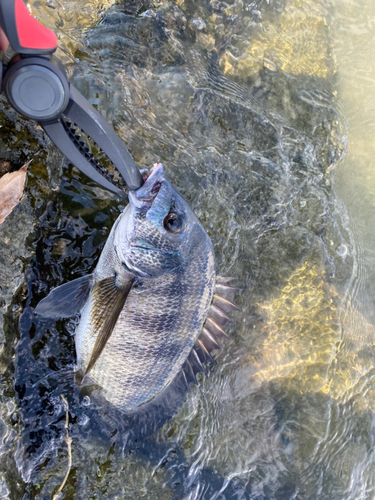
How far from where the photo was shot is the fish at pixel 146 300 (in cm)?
265

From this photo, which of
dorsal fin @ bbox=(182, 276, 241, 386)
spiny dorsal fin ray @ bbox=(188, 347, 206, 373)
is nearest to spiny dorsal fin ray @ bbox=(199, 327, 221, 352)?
dorsal fin @ bbox=(182, 276, 241, 386)

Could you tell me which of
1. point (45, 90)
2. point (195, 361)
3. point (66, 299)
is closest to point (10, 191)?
point (66, 299)

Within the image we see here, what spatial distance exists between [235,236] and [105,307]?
1668mm

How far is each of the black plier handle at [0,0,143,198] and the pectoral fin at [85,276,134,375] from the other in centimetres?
95

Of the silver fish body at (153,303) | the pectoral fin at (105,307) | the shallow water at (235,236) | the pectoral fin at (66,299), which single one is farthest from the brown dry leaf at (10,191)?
the pectoral fin at (105,307)

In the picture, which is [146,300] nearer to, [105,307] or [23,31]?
[105,307]

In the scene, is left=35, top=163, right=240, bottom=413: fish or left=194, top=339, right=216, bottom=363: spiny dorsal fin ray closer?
left=35, top=163, right=240, bottom=413: fish

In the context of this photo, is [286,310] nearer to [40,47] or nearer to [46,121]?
[46,121]

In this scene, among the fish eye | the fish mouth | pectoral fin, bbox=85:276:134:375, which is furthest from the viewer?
pectoral fin, bbox=85:276:134:375

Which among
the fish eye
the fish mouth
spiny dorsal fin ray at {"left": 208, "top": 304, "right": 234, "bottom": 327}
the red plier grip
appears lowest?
spiny dorsal fin ray at {"left": 208, "top": 304, "right": 234, "bottom": 327}

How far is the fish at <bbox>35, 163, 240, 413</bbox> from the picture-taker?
104 inches

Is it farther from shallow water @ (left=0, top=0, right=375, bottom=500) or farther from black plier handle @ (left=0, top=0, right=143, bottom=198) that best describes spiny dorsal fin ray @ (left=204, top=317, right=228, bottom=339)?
black plier handle @ (left=0, top=0, right=143, bottom=198)

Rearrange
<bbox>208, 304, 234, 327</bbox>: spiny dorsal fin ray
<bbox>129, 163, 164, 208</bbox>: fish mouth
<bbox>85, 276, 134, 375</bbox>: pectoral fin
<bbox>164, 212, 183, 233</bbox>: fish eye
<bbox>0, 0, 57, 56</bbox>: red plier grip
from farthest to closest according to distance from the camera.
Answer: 1. <bbox>208, 304, 234, 327</bbox>: spiny dorsal fin ray
2. <bbox>85, 276, 134, 375</bbox>: pectoral fin
3. <bbox>164, 212, 183, 233</bbox>: fish eye
4. <bbox>129, 163, 164, 208</bbox>: fish mouth
5. <bbox>0, 0, 57, 56</bbox>: red plier grip

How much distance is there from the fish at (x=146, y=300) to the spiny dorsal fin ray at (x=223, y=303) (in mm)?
10
